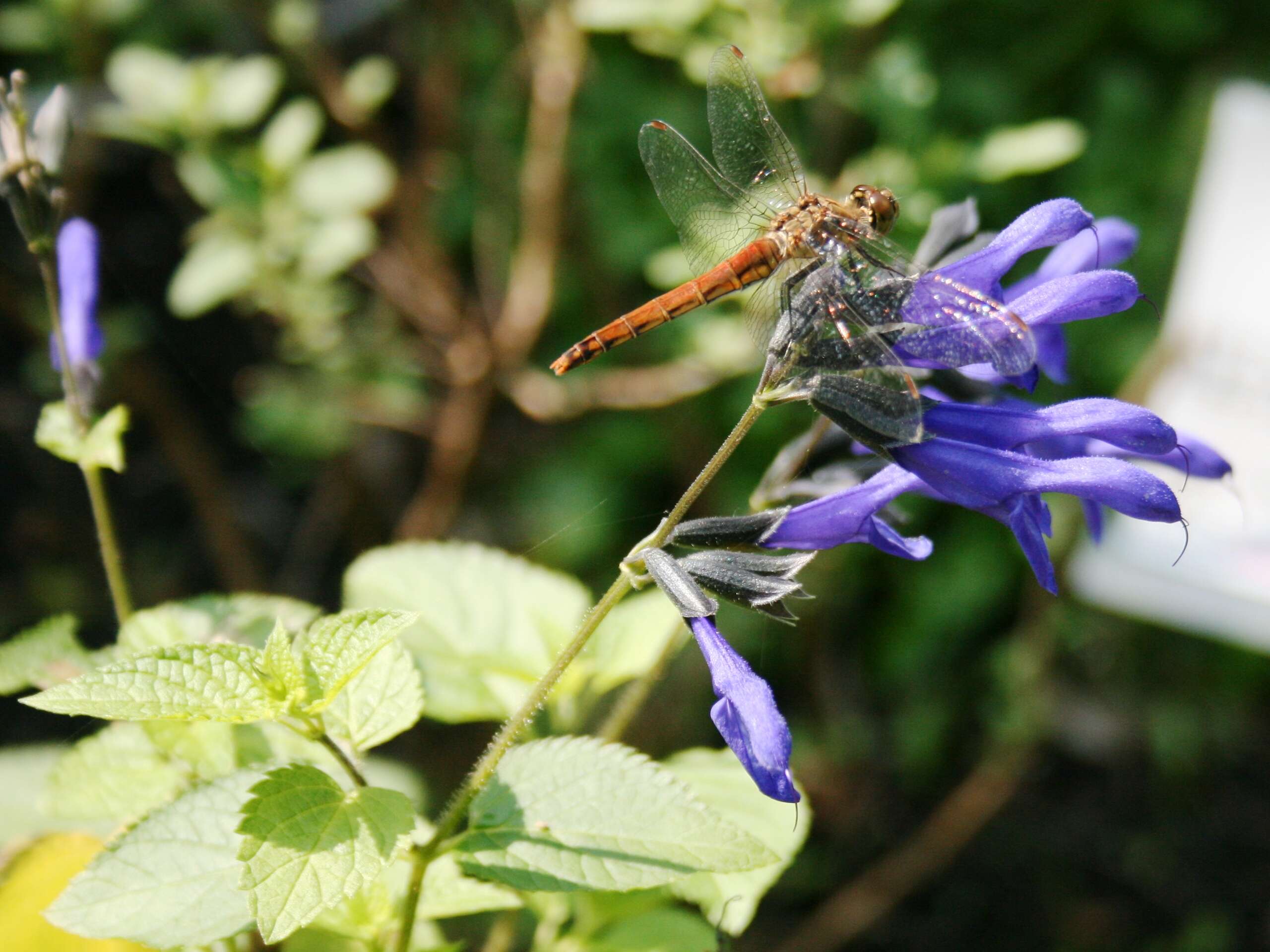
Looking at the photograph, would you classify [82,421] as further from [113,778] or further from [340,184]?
[340,184]

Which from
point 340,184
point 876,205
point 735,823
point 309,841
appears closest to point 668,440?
point 340,184

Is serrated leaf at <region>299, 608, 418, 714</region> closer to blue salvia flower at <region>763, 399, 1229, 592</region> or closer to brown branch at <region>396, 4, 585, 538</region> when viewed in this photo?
blue salvia flower at <region>763, 399, 1229, 592</region>

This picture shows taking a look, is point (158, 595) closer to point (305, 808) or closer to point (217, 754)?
point (217, 754)

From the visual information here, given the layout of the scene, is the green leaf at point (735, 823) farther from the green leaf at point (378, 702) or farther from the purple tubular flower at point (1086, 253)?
the purple tubular flower at point (1086, 253)

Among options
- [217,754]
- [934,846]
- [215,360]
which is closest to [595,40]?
[215,360]

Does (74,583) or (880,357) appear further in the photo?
(74,583)
